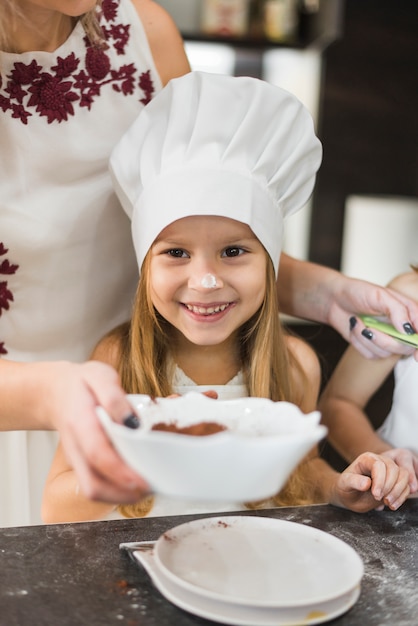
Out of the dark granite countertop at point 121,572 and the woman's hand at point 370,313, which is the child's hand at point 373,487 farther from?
the woman's hand at point 370,313

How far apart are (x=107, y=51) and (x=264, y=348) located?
0.62m

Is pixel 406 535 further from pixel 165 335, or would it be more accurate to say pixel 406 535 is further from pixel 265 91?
pixel 265 91

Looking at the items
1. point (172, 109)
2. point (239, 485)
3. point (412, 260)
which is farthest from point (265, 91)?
point (412, 260)

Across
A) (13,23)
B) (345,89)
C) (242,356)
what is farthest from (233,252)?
(345,89)

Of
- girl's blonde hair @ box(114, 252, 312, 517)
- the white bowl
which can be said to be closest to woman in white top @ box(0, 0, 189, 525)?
girl's blonde hair @ box(114, 252, 312, 517)

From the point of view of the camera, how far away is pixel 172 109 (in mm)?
1365

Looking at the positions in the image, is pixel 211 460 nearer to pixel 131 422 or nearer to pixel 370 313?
pixel 131 422

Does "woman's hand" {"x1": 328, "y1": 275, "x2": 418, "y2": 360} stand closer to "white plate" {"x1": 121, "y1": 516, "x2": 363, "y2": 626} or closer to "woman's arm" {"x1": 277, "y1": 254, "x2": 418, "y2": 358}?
"woman's arm" {"x1": 277, "y1": 254, "x2": 418, "y2": 358}

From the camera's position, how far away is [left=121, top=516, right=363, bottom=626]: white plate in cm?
89

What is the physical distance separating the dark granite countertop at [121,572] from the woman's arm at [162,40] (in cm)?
86

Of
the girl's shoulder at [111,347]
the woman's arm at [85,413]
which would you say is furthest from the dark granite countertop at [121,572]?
the girl's shoulder at [111,347]

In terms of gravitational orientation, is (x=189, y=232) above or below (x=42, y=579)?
above

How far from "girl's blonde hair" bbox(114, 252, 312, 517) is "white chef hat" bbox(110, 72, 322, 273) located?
0.34ft

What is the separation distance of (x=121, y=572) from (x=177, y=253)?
1.89ft
